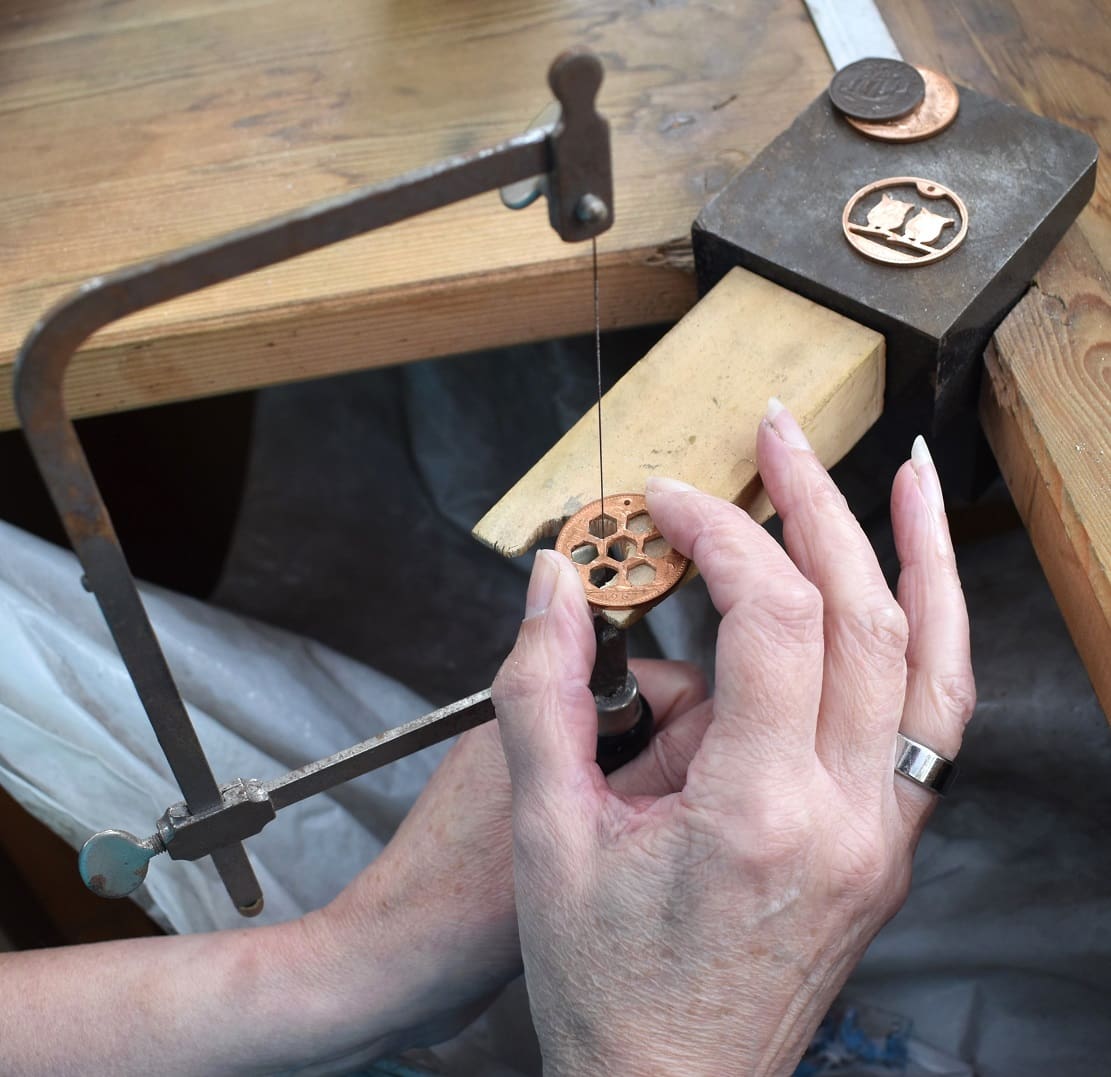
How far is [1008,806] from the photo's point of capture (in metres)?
0.84

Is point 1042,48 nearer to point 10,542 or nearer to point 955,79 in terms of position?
point 955,79

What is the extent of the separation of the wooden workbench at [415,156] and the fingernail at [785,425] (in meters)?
0.15

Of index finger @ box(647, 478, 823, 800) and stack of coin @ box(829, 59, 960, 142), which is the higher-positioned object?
stack of coin @ box(829, 59, 960, 142)

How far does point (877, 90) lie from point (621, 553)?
1.16 feet

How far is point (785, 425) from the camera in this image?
1.96 feet

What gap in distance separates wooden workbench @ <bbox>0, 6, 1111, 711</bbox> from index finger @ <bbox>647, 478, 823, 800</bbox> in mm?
196

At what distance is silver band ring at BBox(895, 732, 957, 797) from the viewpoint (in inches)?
24.2

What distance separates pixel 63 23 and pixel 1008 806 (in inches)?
34.9

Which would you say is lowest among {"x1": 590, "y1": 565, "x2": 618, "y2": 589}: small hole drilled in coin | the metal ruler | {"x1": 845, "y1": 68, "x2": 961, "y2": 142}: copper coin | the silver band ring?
the silver band ring

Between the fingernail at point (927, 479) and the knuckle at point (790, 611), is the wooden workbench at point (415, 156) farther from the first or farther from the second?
the knuckle at point (790, 611)

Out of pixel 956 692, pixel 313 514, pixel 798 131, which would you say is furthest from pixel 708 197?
pixel 313 514

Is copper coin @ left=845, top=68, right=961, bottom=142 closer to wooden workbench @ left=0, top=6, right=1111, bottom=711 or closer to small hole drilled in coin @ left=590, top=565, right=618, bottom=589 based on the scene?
wooden workbench @ left=0, top=6, right=1111, bottom=711

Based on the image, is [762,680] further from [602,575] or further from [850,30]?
[850,30]

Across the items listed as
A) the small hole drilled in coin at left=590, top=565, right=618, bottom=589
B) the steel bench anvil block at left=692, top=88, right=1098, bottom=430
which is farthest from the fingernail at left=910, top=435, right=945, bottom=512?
the small hole drilled in coin at left=590, top=565, right=618, bottom=589
